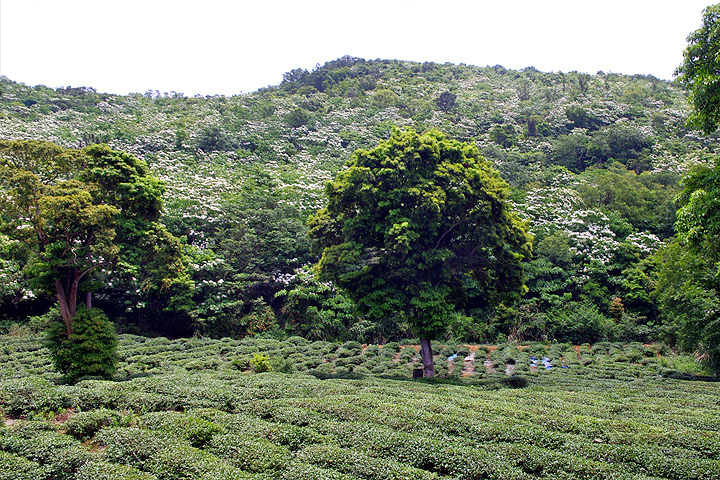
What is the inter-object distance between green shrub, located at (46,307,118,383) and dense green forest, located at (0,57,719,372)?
5.31 feet

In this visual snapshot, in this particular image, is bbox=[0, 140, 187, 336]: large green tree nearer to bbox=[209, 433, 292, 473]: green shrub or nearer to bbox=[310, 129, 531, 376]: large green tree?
bbox=[310, 129, 531, 376]: large green tree

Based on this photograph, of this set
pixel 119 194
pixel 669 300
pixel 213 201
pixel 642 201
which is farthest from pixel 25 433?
pixel 642 201

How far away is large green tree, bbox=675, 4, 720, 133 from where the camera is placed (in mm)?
8766

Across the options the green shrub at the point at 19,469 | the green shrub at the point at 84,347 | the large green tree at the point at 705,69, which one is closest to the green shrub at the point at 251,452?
the green shrub at the point at 19,469

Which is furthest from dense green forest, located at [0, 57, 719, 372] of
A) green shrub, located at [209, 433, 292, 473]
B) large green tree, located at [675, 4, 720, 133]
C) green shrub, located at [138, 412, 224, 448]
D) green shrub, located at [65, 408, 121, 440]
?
green shrub, located at [209, 433, 292, 473]

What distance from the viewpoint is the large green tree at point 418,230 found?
14641mm

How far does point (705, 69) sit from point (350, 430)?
9.54 meters

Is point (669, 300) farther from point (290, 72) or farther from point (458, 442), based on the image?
point (290, 72)

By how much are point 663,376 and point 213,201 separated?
2507cm

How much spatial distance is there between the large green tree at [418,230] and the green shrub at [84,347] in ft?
21.3

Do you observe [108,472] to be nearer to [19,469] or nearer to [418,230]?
[19,469]

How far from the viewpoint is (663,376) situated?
1642 centimetres

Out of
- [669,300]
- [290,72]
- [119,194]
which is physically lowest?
[669,300]

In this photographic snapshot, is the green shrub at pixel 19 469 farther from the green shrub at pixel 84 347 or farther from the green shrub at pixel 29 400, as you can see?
the green shrub at pixel 84 347
